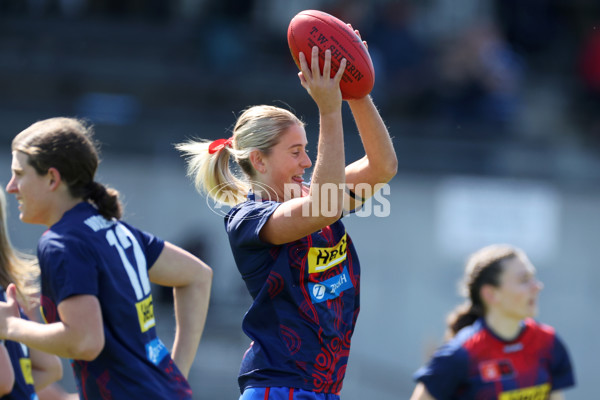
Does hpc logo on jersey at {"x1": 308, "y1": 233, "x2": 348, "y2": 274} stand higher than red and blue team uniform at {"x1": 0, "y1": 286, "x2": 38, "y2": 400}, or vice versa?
hpc logo on jersey at {"x1": 308, "y1": 233, "x2": 348, "y2": 274}

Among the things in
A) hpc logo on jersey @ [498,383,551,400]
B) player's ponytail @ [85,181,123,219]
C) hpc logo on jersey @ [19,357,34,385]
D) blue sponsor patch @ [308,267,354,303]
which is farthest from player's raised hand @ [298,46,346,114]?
hpc logo on jersey @ [498,383,551,400]

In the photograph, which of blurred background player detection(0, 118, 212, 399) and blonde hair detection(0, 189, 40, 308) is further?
blonde hair detection(0, 189, 40, 308)

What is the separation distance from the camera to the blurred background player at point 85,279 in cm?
288

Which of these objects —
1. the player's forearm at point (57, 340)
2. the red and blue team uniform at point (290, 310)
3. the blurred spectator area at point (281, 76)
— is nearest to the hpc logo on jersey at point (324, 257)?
the red and blue team uniform at point (290, 310)

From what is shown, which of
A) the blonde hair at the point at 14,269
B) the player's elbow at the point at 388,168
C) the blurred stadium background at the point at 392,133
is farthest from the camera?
the blurred stadium background at the point at 392,133

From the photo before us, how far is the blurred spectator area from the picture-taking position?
9922mm

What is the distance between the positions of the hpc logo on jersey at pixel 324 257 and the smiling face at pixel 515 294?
1.75 m

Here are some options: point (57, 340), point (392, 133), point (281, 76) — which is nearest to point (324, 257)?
point (57, 340)

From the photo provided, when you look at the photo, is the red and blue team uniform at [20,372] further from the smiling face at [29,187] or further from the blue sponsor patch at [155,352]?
the blue sponsor patch at [155,352]

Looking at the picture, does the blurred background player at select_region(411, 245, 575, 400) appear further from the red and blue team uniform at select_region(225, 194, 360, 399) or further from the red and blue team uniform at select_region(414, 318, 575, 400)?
the red and blue team uniform at select_region(225, 194, 360, 399)

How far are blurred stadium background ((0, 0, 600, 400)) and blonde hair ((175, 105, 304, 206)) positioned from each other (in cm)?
537

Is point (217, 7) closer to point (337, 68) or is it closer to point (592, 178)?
point (592, 178)

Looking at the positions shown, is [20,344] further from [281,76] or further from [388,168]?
[281,76]

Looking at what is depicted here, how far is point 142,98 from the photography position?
1084cm
